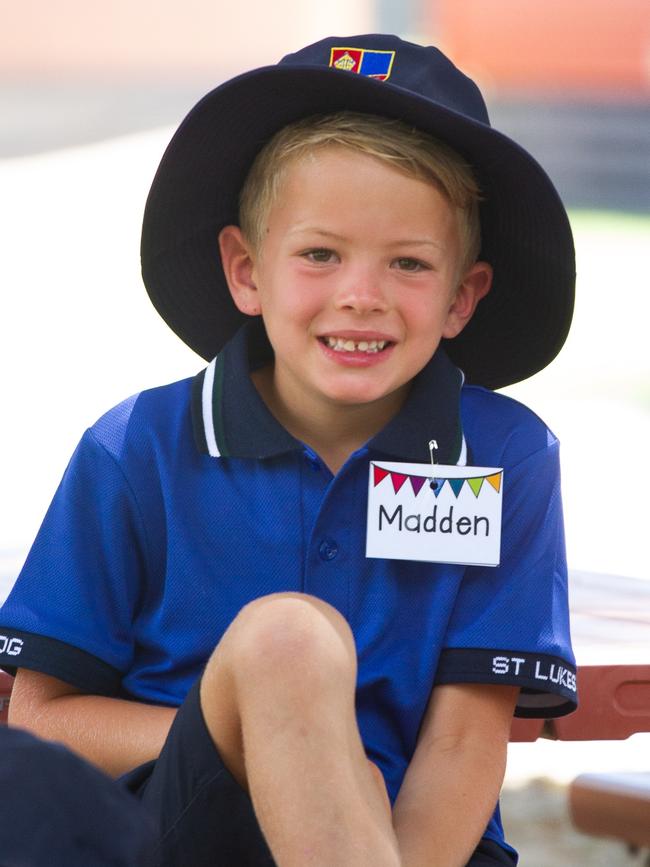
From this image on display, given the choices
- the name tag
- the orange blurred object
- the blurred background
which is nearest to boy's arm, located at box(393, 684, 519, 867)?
the name tag

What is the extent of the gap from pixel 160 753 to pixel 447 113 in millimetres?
758

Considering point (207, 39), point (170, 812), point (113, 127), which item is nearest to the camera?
point (170, 812)

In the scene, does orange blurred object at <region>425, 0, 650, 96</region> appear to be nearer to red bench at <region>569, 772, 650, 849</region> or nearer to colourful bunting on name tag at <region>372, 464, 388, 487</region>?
red bench at <region>569, 772, 650, 849</region>

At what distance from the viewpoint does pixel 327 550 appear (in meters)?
1.82

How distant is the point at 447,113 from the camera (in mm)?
1786

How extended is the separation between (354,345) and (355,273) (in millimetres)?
87

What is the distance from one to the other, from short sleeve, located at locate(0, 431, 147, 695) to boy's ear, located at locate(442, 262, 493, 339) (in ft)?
1.50

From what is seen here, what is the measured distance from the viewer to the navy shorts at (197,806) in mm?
1530

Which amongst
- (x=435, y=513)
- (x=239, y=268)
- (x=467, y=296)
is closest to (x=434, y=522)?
(x=435, y=513)

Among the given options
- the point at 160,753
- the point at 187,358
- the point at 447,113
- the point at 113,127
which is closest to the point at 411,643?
the point at 160,753

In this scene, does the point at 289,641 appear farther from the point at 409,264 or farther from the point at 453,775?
the point at 409,264

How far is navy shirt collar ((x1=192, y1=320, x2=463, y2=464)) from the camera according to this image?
1.87 m

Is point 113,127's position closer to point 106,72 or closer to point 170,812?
point 106,72

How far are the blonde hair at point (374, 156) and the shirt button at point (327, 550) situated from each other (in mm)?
381
